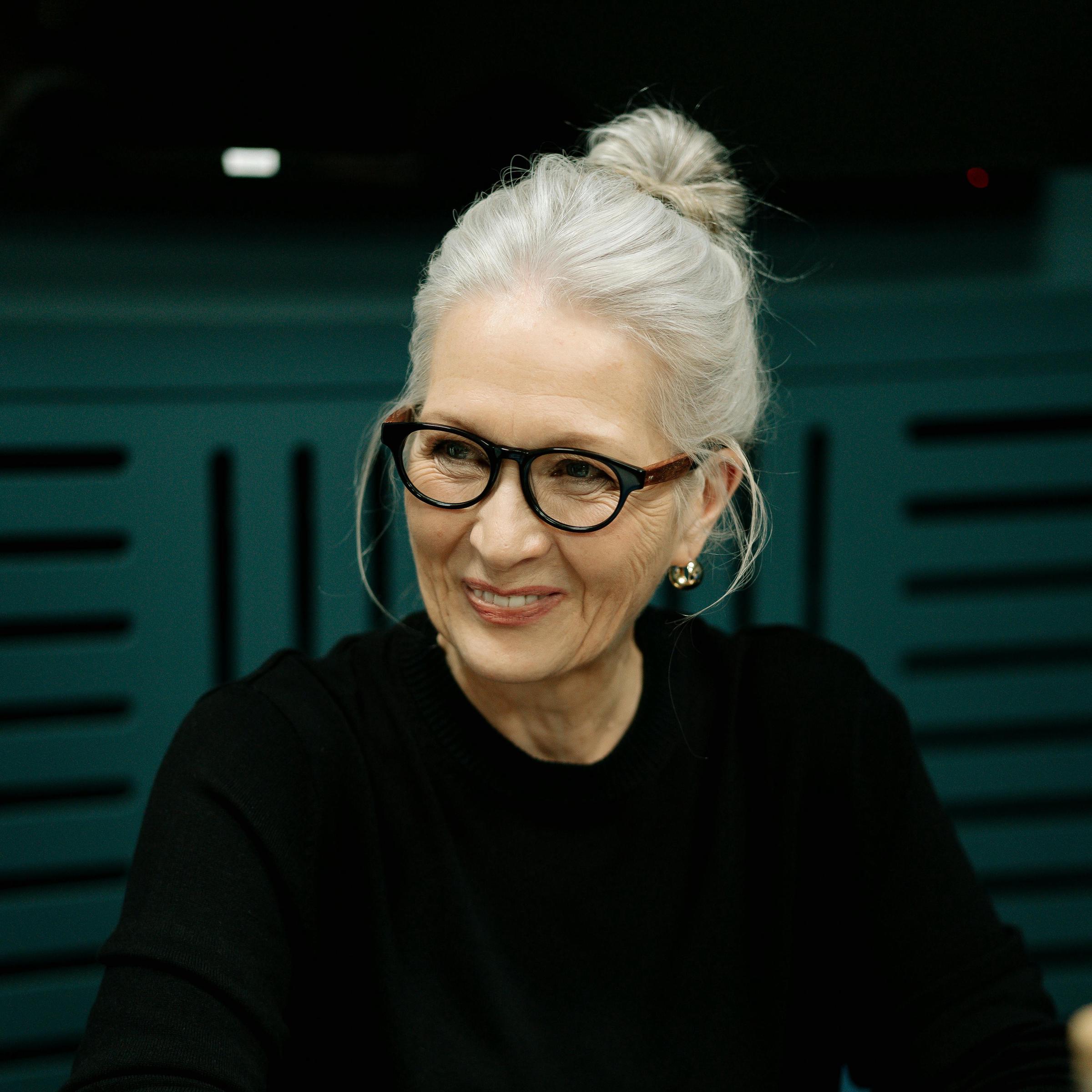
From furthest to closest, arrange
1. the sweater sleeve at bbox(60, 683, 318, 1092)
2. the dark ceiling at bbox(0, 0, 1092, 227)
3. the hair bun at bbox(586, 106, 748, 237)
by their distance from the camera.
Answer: the dark ceiling at bbox(0, 0, 1092, 227), the hair bun at bbox(586, 106, 748, 237), the sweater sleeve at bbox(60, 683, 318, 1092)

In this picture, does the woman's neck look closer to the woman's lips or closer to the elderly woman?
the elderly woman

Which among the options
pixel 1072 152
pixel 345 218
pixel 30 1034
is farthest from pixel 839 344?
pixel 30 1034

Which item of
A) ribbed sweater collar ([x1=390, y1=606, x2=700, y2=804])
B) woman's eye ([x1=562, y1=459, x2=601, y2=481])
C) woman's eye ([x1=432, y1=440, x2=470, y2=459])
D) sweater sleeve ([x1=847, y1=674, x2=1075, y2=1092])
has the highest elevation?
woman's eye ([x1=432, y1=440, x2=470, y2=459])

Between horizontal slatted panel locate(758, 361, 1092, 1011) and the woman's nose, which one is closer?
the woman's nose

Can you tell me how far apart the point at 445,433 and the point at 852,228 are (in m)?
1.01

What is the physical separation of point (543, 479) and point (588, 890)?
0.46 metres

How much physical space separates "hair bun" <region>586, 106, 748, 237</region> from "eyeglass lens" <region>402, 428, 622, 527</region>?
0.33m

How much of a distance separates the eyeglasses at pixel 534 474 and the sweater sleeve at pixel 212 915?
0.97 feet

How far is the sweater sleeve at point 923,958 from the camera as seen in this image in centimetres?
125

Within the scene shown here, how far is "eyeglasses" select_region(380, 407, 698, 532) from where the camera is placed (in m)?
1.17

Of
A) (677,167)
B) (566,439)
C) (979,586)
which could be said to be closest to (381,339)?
(677,167)

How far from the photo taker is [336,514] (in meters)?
1.82

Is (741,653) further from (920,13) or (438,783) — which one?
(920,13)

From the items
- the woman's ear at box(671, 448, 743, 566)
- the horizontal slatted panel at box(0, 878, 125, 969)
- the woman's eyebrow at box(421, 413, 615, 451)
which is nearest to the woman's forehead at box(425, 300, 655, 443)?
the woman's eyebrow at box(421, 413, 615, 451)
